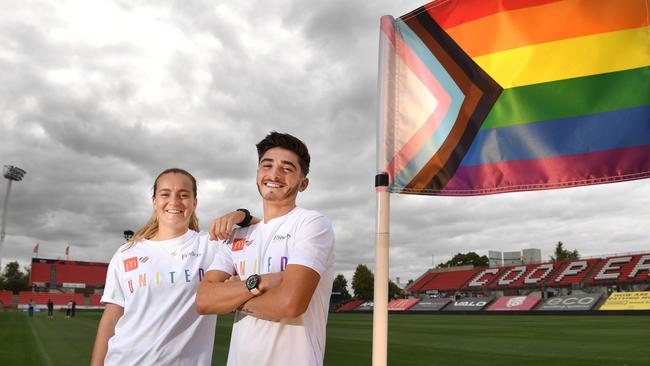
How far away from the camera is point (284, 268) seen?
2607 millimetres

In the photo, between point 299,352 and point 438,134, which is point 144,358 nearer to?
point 299,352

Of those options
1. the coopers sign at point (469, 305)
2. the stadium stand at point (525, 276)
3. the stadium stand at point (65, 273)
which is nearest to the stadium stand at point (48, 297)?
the stadium stand at point (65, 273)

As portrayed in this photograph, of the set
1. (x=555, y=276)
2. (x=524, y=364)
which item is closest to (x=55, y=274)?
(x=555, y=276)

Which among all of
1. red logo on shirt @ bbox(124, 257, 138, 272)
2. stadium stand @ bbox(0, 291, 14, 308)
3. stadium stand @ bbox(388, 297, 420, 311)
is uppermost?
red logo on shirt @ bbox(124, 257, 138, 272)

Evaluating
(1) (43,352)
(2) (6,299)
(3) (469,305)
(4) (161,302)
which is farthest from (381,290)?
(2) (6,299)

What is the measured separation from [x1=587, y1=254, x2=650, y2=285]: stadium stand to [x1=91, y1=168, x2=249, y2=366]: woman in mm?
47787

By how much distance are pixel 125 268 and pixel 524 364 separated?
10171 mm

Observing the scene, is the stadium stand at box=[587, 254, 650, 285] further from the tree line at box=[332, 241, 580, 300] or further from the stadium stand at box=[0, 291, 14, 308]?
the stadium stand at box=[0, 291, 14, 308]

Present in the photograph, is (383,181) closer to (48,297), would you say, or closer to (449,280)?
(449,280)

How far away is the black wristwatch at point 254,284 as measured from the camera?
8.11 ft

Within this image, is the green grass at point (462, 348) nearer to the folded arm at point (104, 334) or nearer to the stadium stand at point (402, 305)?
the folded arm at point (104, 334)

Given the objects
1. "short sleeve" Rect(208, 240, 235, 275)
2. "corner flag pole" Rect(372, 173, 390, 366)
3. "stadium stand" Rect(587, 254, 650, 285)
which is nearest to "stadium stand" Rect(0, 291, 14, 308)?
"stadium stand" Rect(587, 254, 650, 285)

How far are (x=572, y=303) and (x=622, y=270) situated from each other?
10.8 m

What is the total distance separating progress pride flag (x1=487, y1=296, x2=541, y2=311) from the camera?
129ft
